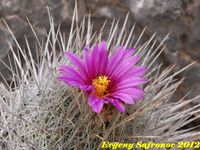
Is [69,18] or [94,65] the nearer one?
[94,65]

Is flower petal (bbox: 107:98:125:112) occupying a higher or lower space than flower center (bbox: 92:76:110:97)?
lower

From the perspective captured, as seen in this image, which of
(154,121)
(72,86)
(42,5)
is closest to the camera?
(72,86)

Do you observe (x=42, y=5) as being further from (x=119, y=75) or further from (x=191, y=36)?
(x=119, y=75)

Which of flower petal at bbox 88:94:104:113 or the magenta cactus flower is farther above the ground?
the magenta cactus flower

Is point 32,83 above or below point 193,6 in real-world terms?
below

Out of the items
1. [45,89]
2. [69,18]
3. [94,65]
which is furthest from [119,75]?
[69,18]

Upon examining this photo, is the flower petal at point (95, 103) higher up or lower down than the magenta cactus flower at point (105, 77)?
lower down
